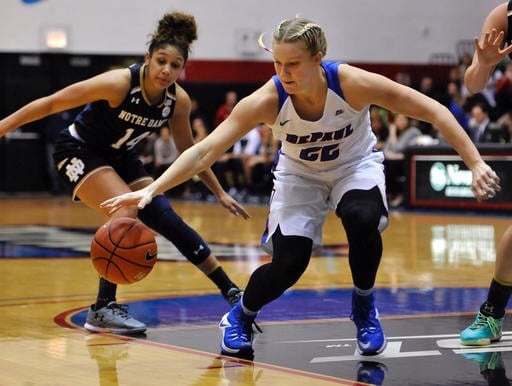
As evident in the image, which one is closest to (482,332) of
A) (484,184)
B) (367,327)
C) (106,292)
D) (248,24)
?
(367,327)

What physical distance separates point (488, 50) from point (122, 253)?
2.01 meters

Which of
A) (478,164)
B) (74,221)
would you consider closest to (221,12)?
(74,221)

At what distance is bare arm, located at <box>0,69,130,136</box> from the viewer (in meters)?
5.76

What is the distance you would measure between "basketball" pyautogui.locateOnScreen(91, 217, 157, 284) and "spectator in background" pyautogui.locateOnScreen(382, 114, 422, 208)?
11.2 metres

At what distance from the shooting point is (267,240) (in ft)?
17.7

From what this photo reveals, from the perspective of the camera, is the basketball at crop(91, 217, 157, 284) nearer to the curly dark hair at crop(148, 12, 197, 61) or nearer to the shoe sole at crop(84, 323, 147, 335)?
the shoe sole at crop(84, 323, 147, 335)

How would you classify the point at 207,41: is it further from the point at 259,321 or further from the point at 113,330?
the point at 113,330

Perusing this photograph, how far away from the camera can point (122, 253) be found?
542 cm

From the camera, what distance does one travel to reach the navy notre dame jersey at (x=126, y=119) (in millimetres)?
6164

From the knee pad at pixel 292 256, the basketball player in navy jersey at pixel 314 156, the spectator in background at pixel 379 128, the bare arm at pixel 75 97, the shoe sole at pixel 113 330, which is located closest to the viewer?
the basketball player in navy jersey at pixel 314 156

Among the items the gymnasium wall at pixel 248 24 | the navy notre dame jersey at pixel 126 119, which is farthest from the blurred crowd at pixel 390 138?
the navy notre dame jersey at pixel 126 119

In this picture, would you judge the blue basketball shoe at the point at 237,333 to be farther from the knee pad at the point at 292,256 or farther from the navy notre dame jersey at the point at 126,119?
the navy notre dame jersey at the point at 126,119

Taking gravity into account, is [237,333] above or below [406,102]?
below

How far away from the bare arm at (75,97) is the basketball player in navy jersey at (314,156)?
114 centimetres
